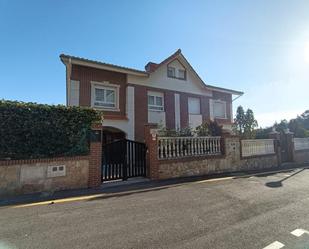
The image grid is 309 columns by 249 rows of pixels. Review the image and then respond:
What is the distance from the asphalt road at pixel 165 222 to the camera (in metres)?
3.35

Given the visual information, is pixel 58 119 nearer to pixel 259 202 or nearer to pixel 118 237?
pixel 118 237

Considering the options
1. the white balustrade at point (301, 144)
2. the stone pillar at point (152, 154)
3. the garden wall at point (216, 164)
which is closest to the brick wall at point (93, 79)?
Result: the stone pillar at point (152, 154)

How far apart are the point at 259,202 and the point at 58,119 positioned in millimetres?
6821

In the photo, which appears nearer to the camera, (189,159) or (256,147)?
(189,159)

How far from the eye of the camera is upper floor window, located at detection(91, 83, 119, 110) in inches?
510

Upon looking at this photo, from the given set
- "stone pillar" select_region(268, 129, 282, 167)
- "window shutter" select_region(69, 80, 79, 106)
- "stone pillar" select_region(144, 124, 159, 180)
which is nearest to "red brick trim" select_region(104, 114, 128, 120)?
"window shutter" select_region(69, 80, 79, 106)

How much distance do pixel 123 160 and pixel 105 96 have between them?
6.38m

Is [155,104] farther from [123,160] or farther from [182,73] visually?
[123,160]

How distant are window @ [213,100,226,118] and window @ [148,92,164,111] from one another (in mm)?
5786

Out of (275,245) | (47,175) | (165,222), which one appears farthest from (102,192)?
(275,245)

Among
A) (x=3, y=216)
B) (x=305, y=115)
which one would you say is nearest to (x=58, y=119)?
(x=3, y=216)

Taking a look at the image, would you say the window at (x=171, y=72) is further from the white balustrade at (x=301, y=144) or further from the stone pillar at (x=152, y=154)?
the white balustrade at (x=301, y=144)

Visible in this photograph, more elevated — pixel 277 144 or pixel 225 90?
pixel 225 90

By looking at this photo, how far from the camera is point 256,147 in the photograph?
1280 centimetres
